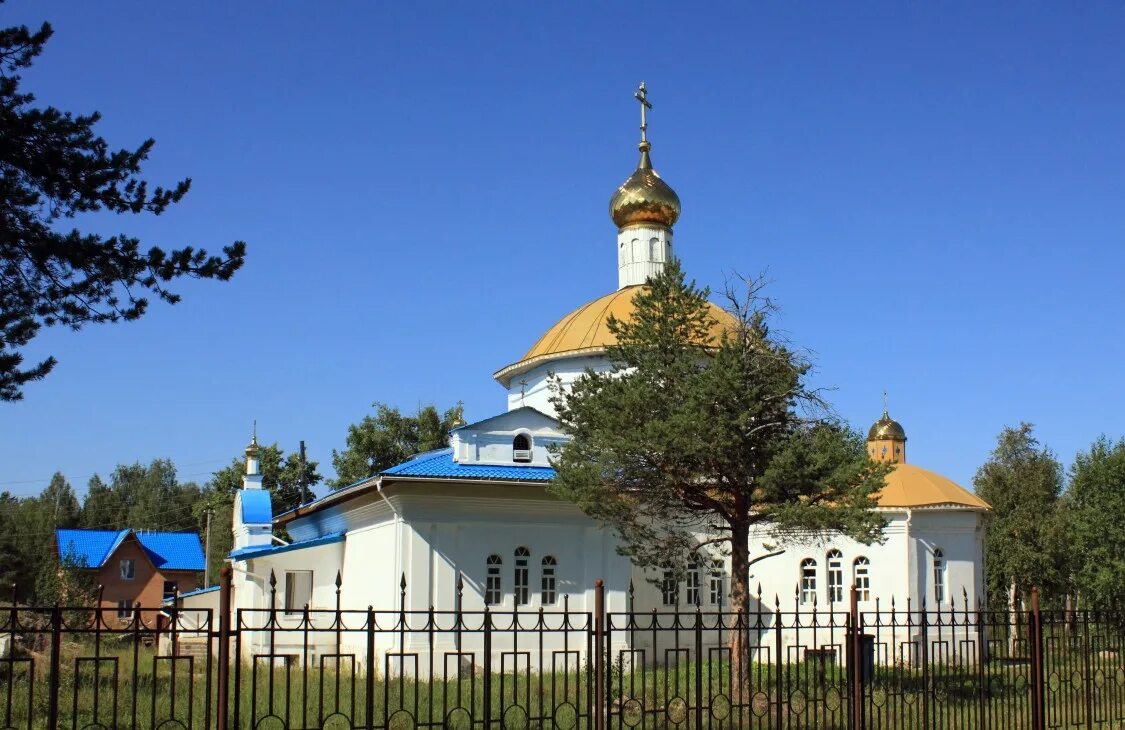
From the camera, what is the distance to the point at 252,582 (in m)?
24.9

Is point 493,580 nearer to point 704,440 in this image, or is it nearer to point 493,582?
point 493,582

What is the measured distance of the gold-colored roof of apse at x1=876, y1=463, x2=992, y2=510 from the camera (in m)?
26.5

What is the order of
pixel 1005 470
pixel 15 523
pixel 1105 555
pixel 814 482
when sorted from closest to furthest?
pixel 814 482, pixel 1105 555, pixel 1005 470, pixel 15 523

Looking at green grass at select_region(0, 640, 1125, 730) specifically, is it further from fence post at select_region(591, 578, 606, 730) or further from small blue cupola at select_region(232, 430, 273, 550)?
small blue cupola at select_region(232, 430, 273, 550)

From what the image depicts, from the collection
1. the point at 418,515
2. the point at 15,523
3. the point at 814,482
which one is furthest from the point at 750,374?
the point at 15,523

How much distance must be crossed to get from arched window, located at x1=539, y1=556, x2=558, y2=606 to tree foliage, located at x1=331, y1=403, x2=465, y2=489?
21.2 meters

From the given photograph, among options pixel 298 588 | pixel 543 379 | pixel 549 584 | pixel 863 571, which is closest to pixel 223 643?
pixel 549 584

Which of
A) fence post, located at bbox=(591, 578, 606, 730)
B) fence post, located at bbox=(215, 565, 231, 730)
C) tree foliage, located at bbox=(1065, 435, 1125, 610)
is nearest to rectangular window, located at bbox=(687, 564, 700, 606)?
tree foliage, located at bbox=(1065, 435, 1125, 610)

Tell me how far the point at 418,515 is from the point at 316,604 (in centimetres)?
582

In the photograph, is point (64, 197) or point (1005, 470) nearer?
point (64, 197)

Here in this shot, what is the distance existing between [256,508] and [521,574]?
9941 mm

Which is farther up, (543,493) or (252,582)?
(543,493)

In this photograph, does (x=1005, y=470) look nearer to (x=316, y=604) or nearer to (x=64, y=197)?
(x=316, y=604)

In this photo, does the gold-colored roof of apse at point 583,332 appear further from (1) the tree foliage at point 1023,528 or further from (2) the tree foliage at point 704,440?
(1) the tree foliage at point 1023,528
